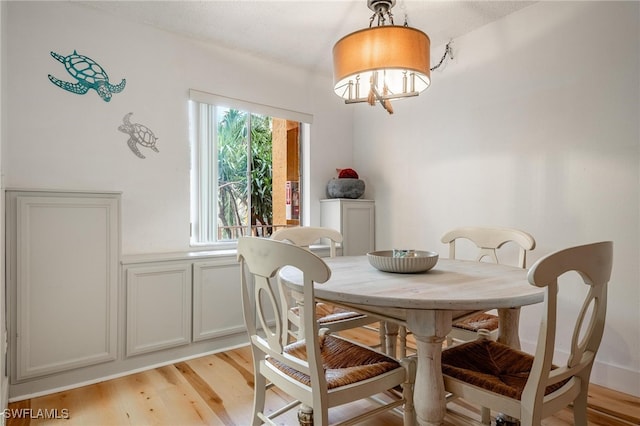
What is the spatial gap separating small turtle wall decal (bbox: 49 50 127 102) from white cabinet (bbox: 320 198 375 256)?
193 cm

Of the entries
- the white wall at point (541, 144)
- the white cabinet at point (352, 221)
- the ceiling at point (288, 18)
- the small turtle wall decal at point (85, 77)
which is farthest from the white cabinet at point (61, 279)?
the white wall at point (541, 144)

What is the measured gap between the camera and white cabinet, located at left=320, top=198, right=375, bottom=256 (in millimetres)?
3350

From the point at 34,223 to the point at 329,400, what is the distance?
186cm

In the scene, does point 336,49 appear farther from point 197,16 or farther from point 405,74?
point 197,16

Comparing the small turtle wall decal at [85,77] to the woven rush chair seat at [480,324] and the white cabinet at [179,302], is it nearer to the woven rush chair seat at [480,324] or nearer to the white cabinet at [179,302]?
the white cabinet at [179,302]

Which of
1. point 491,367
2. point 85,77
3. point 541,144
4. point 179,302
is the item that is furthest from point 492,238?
point 85,77

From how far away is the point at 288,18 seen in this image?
254 centimetres

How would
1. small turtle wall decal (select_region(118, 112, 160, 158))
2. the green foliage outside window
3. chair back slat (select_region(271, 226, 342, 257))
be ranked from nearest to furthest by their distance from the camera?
chair back slat (select_region(271, 226, 342, 257))
small turtle wall decal (select_region(118, 112, 160, 158))
the green foliage outside window

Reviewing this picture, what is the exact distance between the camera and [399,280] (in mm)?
1406

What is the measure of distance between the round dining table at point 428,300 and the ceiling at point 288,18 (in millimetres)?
1876

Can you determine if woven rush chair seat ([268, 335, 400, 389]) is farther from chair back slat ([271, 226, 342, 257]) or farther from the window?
the window

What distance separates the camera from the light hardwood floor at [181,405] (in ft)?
5.78

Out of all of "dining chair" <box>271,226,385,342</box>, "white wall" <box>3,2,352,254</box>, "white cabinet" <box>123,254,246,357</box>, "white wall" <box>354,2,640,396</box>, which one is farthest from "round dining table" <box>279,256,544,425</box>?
"white wall" <box>3,2,352,254</box>

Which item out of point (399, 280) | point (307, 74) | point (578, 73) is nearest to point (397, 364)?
point (399, 280)
